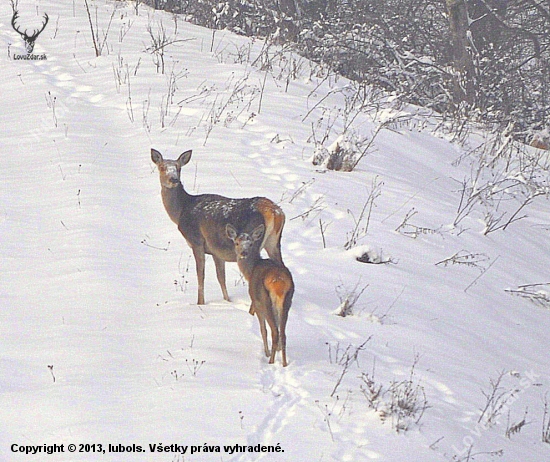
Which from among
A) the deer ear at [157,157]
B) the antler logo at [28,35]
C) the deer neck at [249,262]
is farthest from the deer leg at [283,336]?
the antler logo at [28,35]

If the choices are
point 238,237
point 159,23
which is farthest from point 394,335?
point 159,23

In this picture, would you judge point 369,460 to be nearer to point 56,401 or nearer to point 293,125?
point 56,401

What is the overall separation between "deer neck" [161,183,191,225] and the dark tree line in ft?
27.9

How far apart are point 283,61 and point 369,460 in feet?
38.2

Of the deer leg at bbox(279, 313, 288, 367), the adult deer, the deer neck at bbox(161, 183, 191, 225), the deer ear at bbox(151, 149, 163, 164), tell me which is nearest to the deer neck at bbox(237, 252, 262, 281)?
the adult deer

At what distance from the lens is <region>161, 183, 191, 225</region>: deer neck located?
6.35m

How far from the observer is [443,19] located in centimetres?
1703

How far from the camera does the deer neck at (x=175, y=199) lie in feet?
20.8

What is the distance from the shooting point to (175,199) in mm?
6375

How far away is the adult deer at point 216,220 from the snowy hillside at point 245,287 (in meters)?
0.38

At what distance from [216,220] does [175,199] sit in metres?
0.66

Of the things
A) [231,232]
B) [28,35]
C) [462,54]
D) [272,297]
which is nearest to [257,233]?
[231,232]

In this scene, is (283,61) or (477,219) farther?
(283,61)

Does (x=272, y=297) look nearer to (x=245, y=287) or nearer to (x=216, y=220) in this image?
(x=216, y=220)
